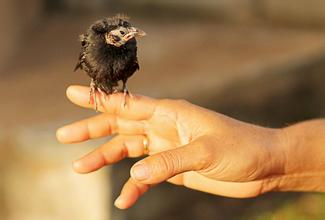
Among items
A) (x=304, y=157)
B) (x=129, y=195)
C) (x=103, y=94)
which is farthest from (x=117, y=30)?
(x=304, y=157)

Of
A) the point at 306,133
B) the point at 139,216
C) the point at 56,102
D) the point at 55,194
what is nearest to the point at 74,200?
the point at 55,194

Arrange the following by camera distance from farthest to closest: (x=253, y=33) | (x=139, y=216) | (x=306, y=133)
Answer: (x=253, y=33) → (x=139, y=216) → (x=306, y=133)

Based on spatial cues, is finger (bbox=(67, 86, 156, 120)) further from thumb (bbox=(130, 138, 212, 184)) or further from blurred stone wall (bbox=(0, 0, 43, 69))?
blurred stone wall (bbox=(0, 0, 43, 69))

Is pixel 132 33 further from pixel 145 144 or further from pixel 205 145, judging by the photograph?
pixel 145 144

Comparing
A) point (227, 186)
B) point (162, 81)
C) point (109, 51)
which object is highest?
point (109, 51)

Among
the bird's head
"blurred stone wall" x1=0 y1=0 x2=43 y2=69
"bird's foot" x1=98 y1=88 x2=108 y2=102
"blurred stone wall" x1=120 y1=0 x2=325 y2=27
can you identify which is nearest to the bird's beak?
the bird's head

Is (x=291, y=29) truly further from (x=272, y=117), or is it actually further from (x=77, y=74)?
(x=77, y=74)

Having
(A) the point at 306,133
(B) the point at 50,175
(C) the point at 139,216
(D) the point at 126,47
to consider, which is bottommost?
(C) the point at 139,216
